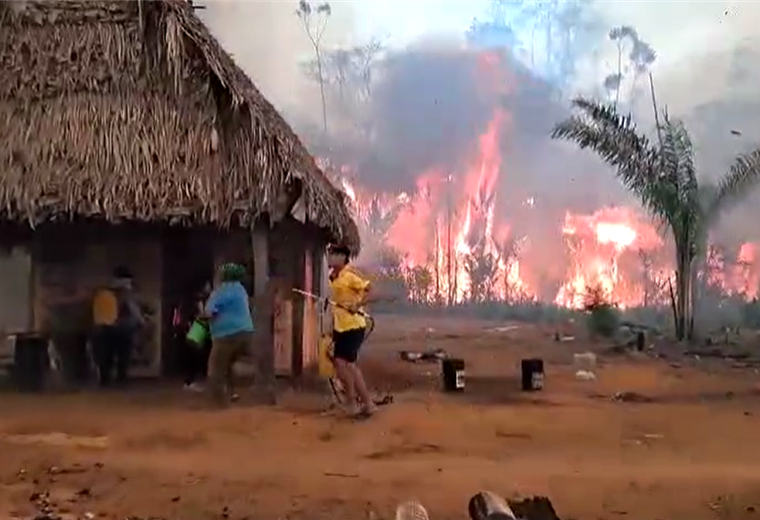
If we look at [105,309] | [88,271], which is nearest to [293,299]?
[105,309]

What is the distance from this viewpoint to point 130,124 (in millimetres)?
10078

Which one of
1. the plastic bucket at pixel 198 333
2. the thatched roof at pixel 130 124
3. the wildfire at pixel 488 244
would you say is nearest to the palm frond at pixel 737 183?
the wildfire at pixel 488 244

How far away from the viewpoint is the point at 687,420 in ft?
29.5

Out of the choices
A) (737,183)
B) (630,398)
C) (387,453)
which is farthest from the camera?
(737,183)

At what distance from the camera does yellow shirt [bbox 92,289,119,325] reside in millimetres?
11172

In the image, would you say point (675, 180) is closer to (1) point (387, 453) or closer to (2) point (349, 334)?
(2) point (349, 334)

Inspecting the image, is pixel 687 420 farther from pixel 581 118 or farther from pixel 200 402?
pixel 581 118

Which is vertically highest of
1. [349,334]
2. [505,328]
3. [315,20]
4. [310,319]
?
[315,20]

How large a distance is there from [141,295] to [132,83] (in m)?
2.54

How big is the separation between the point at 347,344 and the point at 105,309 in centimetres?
381

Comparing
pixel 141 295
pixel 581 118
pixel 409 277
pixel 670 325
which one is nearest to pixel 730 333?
pixel 670 325

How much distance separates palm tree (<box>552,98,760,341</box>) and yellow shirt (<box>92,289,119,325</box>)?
29.5 ft

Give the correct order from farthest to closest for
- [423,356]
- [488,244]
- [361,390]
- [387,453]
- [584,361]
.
→ [488,244] < [423,356] < [584,361] < [361,390] < [387,453]

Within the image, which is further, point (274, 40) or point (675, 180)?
point (274, 40)
